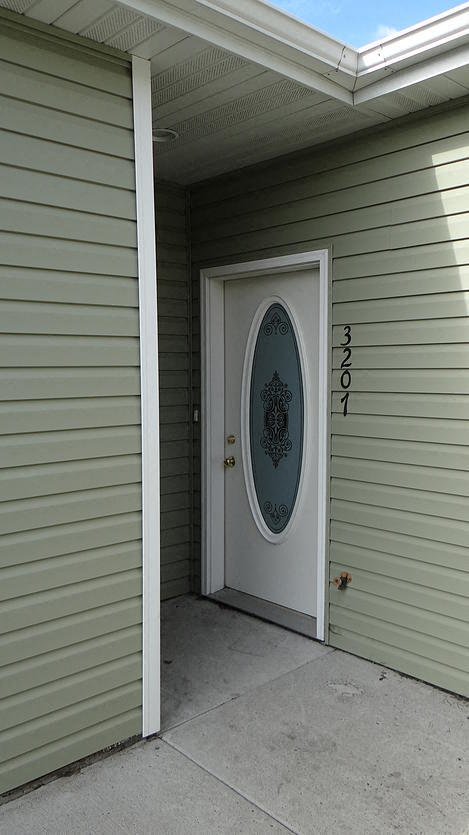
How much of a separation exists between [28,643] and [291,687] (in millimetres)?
1327

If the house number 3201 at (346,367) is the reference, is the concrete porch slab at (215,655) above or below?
below

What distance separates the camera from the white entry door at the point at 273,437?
3.64 metres

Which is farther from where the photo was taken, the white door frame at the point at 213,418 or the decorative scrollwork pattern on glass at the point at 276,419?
the white door frame at the point at 213,418

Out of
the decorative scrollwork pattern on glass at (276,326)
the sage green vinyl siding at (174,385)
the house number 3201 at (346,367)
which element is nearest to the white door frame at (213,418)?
the sage green vinyl siding at (174,385)

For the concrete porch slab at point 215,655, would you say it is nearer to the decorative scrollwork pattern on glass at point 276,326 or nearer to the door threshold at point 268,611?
the door threshold at point 268,611

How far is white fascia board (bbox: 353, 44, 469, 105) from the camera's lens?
2.47m

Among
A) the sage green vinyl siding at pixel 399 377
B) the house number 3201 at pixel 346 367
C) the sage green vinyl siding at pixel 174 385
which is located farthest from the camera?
the sage green vinyl siding at pixel 174 385

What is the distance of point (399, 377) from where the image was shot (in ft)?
10.1

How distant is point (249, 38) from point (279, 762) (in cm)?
265

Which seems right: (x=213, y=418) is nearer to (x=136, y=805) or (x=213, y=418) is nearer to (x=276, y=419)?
(x=276, y=419)

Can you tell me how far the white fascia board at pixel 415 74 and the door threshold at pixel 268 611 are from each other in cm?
263

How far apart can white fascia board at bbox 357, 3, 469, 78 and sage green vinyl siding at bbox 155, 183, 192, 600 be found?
5.39 ft

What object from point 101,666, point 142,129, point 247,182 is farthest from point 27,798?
point 247,182

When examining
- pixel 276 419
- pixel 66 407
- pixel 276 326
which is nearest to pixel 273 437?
pixel 276 419
